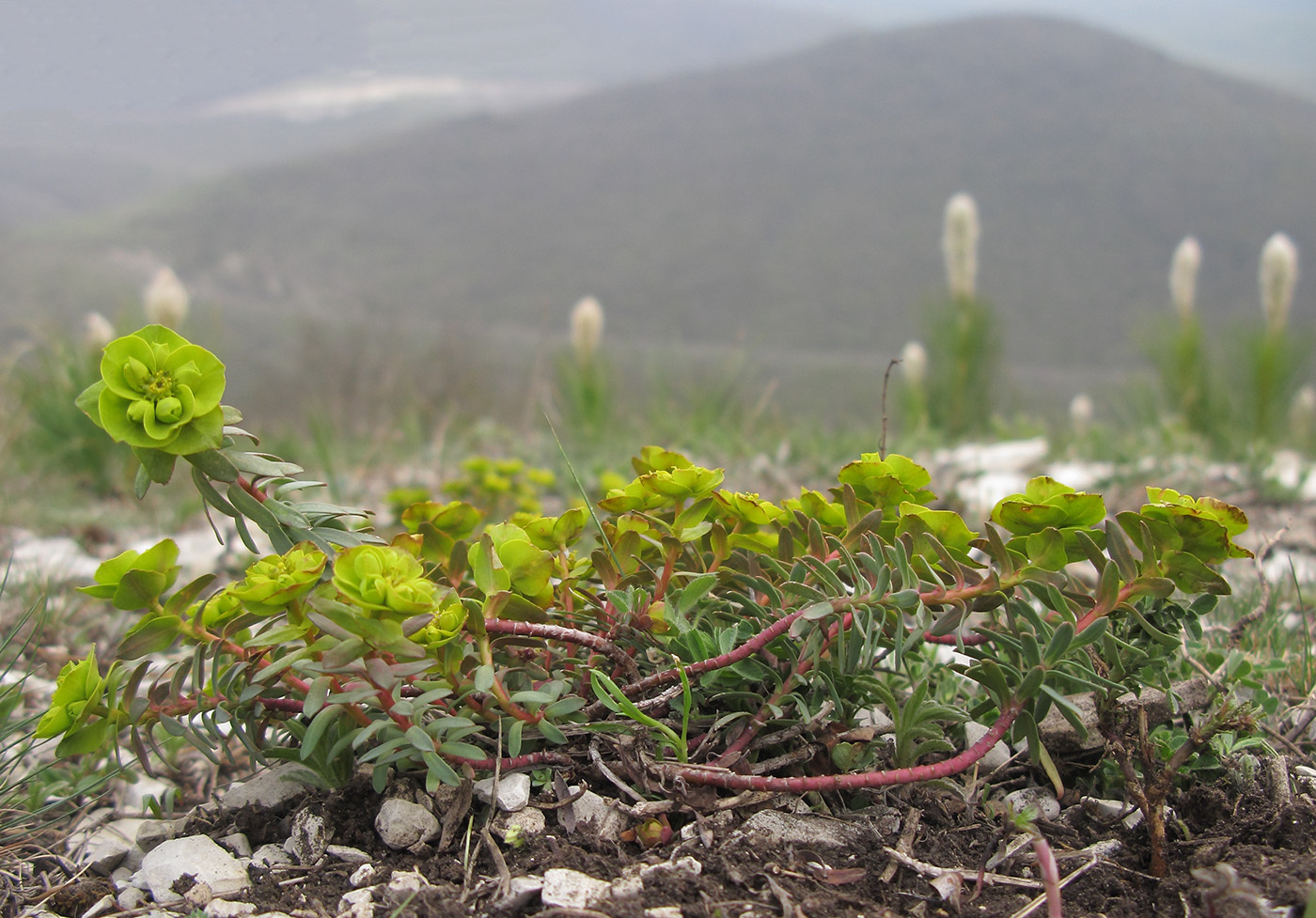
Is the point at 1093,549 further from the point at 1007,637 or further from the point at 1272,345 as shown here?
the point at 1272,345

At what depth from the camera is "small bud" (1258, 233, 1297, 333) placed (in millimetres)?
5203

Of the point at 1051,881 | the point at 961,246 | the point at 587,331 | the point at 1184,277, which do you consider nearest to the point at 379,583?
the point at 1051,881

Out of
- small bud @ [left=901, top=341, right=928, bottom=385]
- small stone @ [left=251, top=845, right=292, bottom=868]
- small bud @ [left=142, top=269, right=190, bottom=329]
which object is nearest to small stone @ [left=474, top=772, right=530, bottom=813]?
small stone @ [left=251, top=845, right=292, bottom=868]

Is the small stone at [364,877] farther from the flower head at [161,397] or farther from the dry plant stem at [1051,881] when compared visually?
the dry plant stem at [1051,881]

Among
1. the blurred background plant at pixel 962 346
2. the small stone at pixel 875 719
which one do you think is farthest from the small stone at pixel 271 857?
the blurred background plant at pixel 962 346

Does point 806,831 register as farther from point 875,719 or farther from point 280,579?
point 280,579

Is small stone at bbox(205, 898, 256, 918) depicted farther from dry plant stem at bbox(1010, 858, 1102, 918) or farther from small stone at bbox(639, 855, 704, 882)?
dry plant stem at bbox(1010, 858, 1102, 918)

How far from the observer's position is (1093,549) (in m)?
0.81

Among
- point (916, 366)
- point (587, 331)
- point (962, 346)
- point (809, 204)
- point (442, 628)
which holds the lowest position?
point (916, 366)

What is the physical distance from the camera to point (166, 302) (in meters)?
4.21

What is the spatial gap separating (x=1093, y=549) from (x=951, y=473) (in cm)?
251

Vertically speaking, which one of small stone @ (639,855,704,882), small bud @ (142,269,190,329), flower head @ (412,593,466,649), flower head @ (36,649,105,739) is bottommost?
small stone @ (639,855,704,882)

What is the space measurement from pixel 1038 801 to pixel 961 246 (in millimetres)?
5370

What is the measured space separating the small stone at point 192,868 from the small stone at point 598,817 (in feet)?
1.09
